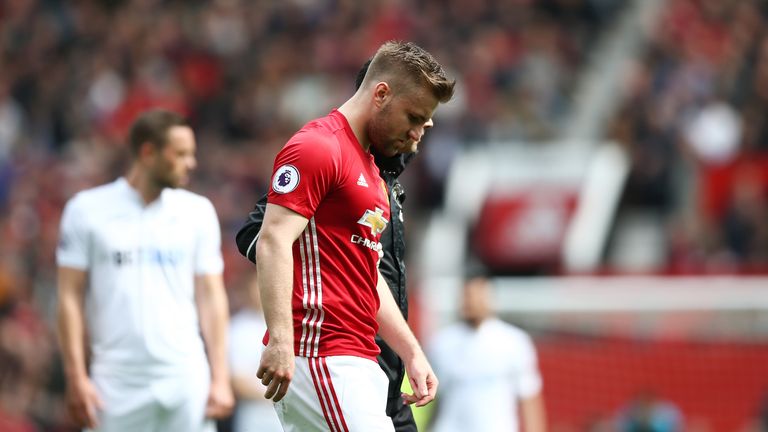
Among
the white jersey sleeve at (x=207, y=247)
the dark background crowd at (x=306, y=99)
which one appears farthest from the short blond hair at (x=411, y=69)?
the dark background crowd at (x=306, y=99)

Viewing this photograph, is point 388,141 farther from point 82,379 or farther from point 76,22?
point 76,22

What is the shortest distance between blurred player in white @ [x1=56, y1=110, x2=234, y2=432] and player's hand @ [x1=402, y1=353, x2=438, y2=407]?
1.80m

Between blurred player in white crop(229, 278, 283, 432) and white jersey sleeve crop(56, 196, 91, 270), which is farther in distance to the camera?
blurred player in white crop(229, 278, 283, 432)

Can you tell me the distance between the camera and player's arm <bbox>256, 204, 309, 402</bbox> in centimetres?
425

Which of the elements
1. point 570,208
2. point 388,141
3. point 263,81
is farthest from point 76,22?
point 388,141

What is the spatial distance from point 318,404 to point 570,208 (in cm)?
1055

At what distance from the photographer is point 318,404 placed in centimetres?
458

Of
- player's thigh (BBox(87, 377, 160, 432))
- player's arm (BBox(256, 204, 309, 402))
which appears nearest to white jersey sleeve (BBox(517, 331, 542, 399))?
player's thigh (BBox(87, 377, 160, 432))

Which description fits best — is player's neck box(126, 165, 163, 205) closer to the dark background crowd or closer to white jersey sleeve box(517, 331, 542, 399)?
white jersey sleeve box(517, 331, 542, 399)

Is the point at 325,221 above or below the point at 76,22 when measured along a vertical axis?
below

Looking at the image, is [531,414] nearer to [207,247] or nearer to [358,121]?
[207,247]

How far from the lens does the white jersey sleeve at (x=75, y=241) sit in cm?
661

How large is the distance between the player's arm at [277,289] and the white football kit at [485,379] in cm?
535

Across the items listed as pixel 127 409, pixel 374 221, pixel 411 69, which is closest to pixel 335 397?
pixel 374 221
